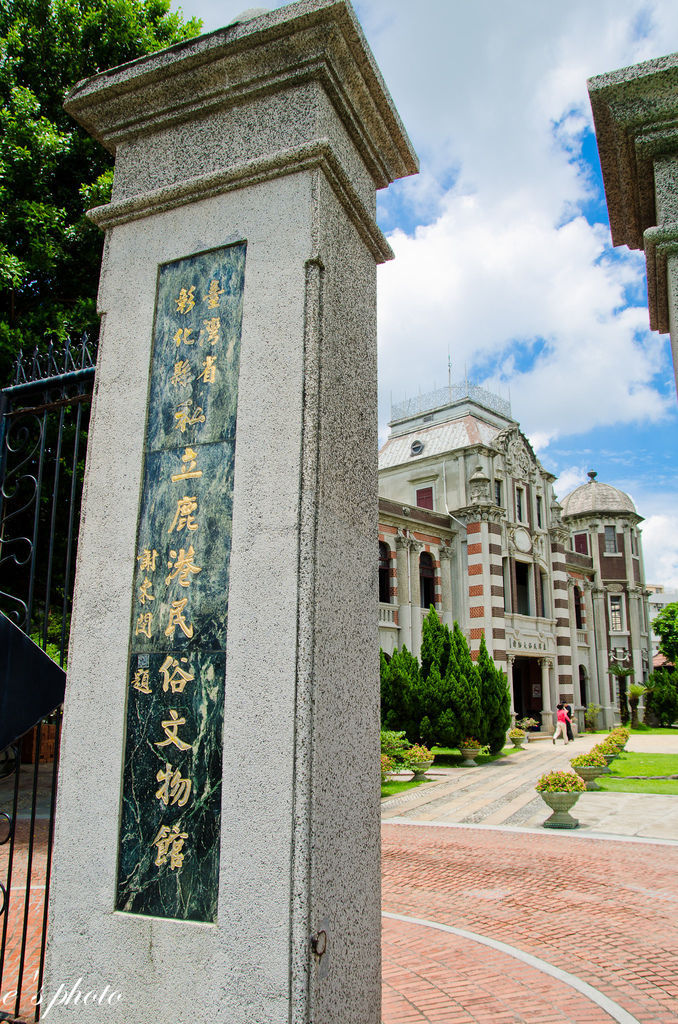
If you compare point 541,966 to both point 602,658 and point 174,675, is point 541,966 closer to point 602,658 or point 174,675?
point 174,675

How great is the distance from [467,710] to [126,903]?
16.5 metres

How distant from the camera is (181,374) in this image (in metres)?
2.96

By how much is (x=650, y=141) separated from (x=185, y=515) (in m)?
2.57

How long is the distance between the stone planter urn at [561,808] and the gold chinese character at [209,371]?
358 inches

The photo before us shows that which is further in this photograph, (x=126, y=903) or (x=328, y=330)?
(x=328, y=330)

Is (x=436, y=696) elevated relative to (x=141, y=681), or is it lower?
lower

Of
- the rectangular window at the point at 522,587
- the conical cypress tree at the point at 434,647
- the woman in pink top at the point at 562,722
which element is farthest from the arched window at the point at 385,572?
the woman in pink top at the point at 562,722

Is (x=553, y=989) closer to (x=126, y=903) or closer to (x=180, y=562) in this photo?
(x=126, y=903)

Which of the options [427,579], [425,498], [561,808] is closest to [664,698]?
[427,579]

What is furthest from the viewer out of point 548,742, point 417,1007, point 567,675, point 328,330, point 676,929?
point 567,675

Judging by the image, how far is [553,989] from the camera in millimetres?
4035

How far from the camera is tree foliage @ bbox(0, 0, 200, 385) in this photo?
9.06 meters

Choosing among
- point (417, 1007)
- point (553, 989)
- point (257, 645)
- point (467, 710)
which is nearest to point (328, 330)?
point (257, 645)
